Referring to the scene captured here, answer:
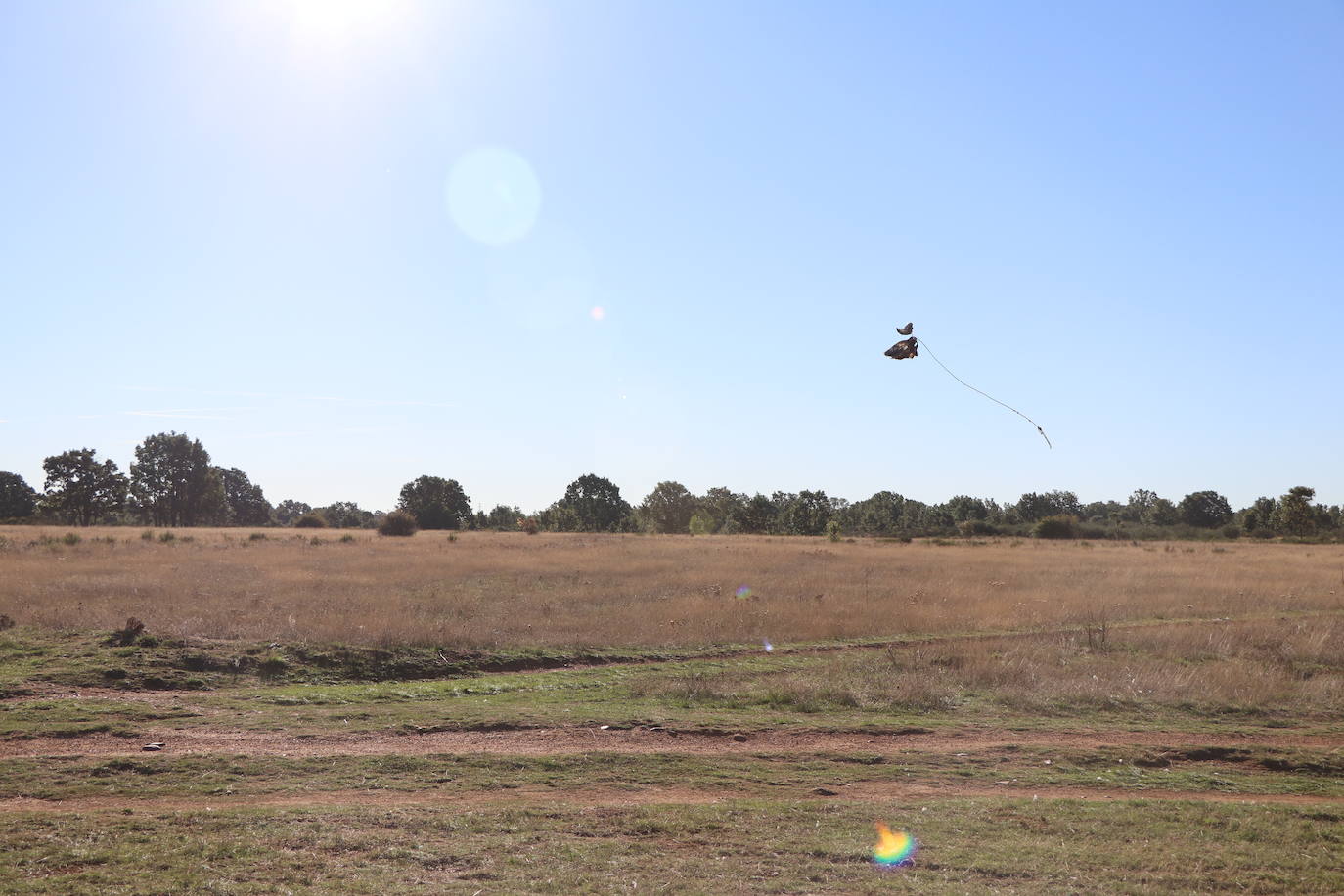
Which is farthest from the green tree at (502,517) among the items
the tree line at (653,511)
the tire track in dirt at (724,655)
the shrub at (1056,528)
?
the tire track in dirt at (724,655)

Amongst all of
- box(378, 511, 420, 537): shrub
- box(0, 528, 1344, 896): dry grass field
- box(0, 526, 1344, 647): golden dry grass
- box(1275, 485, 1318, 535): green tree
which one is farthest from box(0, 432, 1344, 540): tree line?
box(0, 528, 1344, 896): dry grass field

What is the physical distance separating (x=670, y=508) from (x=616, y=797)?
375ft

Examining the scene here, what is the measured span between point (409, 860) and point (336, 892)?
71 centimetres

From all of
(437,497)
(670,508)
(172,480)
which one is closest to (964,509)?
(670,508)

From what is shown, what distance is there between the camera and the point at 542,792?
9.12 metres

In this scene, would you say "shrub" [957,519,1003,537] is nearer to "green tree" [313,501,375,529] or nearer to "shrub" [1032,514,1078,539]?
"shrub" [1032,514,1078,539]

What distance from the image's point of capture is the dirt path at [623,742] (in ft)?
35.0

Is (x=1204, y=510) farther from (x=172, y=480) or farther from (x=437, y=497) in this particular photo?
(x=172, y=480)

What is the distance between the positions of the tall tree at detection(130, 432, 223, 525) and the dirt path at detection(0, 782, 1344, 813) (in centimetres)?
11160

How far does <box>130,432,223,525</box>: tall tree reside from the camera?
106250mm

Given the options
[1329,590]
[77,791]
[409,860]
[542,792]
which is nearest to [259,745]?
[77,791]

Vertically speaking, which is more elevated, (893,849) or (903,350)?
(903,350)

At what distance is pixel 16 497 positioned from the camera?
107312mm

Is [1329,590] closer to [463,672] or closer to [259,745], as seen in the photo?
[463,672]
